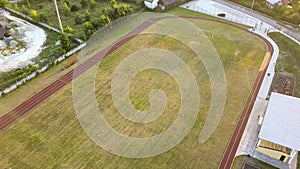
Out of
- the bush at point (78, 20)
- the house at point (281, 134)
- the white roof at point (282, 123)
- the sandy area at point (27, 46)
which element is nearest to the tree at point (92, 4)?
the bush at point (78, 20)

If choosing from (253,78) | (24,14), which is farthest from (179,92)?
(24,14)

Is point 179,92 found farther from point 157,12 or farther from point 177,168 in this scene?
point 157,12

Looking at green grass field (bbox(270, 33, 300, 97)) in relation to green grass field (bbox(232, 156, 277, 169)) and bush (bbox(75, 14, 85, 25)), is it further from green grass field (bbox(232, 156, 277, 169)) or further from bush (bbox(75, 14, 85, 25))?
bush (bbox(75, 14, 85, 25))

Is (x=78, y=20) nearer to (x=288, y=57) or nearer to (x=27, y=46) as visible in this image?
(x=27, y=46)

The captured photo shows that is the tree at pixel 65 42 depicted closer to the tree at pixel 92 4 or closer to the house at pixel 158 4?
the tree at pixel 92 4

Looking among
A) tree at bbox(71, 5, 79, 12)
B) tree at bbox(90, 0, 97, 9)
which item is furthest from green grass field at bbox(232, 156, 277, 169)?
tree at bbox(71, 5, 79, 12)

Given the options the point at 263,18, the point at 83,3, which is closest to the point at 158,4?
the point at 83,3
